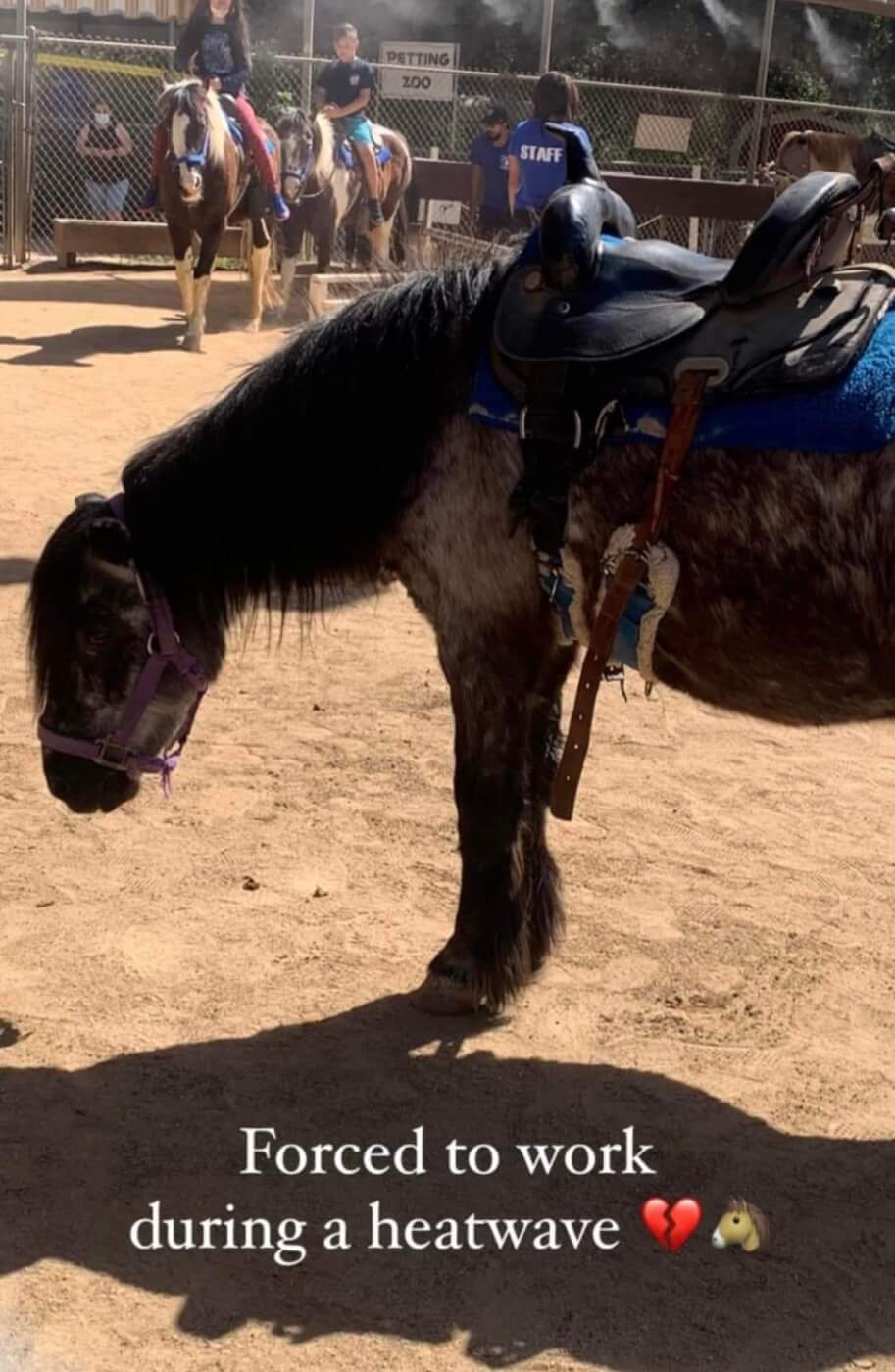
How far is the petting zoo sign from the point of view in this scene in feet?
53.0

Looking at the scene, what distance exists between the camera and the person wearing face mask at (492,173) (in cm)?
1459

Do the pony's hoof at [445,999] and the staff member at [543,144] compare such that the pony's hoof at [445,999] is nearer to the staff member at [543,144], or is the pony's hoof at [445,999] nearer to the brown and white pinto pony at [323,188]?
the staff member at [543,144]

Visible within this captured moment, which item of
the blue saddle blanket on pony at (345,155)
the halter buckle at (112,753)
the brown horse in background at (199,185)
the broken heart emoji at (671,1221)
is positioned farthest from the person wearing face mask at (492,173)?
the broken heart emoji at (671,1221)

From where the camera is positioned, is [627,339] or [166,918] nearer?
[627,339]

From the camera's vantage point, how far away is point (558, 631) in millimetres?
3422

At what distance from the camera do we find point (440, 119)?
17516 millimetres

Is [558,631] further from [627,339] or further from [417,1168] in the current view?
[417,1168]

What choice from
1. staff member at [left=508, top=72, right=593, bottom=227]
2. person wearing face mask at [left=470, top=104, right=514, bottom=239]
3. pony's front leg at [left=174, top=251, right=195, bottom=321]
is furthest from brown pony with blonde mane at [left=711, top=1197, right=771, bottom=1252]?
person wearing face mask at [left=470, top=104, right=514, bottom=239]

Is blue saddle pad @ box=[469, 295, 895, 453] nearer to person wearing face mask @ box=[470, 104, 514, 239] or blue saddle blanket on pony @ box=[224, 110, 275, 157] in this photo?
blue saddle blanket on pony @ box=[224, 110, 275, 157]

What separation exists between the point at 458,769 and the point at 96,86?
1473 centimetres

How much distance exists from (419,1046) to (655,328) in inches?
64.8

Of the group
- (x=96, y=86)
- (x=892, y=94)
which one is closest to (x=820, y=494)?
(x=96, y=86)

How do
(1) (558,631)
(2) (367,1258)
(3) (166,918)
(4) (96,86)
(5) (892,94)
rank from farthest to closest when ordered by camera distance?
(5) (892,94)
(4) (96,86)
(3) (166,918)
(1) (558,631)
(2) (367,1258)

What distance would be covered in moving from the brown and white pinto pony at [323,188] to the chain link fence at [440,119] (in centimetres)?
77
